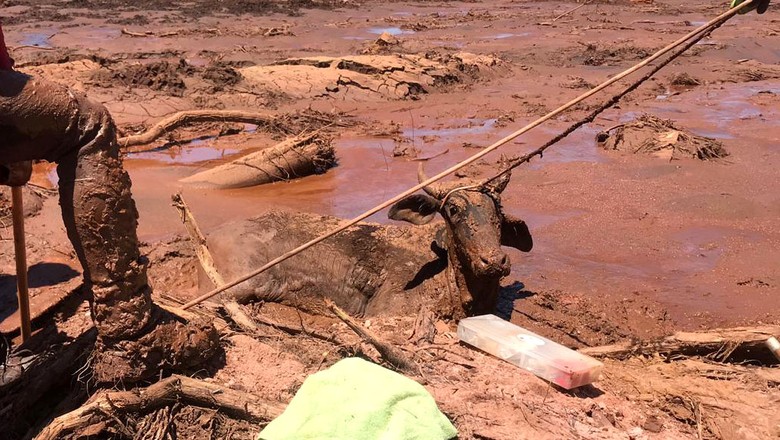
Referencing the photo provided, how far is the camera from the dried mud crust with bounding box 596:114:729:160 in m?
10.4

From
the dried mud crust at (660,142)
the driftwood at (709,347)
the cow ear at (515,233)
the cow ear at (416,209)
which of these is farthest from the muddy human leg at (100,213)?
the dried mud crust at (660,142)

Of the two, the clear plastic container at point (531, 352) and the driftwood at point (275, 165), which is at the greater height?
the clear plastic container at point (531, 352)

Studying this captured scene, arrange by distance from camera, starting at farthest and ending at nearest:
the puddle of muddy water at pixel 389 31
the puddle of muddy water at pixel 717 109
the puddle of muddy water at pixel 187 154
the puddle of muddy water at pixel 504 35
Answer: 1. the puddle of muddy water at pixel 389 31
2. the puddle of muddy water at pixel 504 35
3. the puddle of muddy water at pixel 717 109
4. the puddle of muddy water at pixel 187 154

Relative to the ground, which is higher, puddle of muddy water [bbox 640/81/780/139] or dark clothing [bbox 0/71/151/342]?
dark clothing [bbox 0/71/151/342]

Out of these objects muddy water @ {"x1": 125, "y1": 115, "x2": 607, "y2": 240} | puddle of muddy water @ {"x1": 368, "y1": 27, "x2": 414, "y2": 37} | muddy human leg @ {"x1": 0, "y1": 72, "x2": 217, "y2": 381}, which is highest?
muddy human leg @ {"x1": 0, "y1": 72, "x2": 217, "y2": 381}

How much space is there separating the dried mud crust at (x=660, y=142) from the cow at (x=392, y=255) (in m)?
5.32

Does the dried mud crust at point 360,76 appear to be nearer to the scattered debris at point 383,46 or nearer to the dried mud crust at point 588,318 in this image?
the scattered debris at point 383,46

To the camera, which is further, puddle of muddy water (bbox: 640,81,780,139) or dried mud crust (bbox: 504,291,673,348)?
puddle of muddy water (bbox: 640,81,780,139)

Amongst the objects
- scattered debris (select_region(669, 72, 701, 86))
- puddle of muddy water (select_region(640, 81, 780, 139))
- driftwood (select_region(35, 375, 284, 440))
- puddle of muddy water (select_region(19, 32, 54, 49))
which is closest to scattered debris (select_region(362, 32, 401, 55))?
scattered debris (select_region(669, 72, 701, 86))

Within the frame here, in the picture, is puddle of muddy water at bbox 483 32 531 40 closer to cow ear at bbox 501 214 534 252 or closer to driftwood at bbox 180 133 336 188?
driftwood at bbox 180 133 336 188

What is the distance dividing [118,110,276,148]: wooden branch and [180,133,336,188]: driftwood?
4.83 ft

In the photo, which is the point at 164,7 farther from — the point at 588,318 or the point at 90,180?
the point at 90,180

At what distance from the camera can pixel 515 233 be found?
6086 mm

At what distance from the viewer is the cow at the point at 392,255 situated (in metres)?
5.62
